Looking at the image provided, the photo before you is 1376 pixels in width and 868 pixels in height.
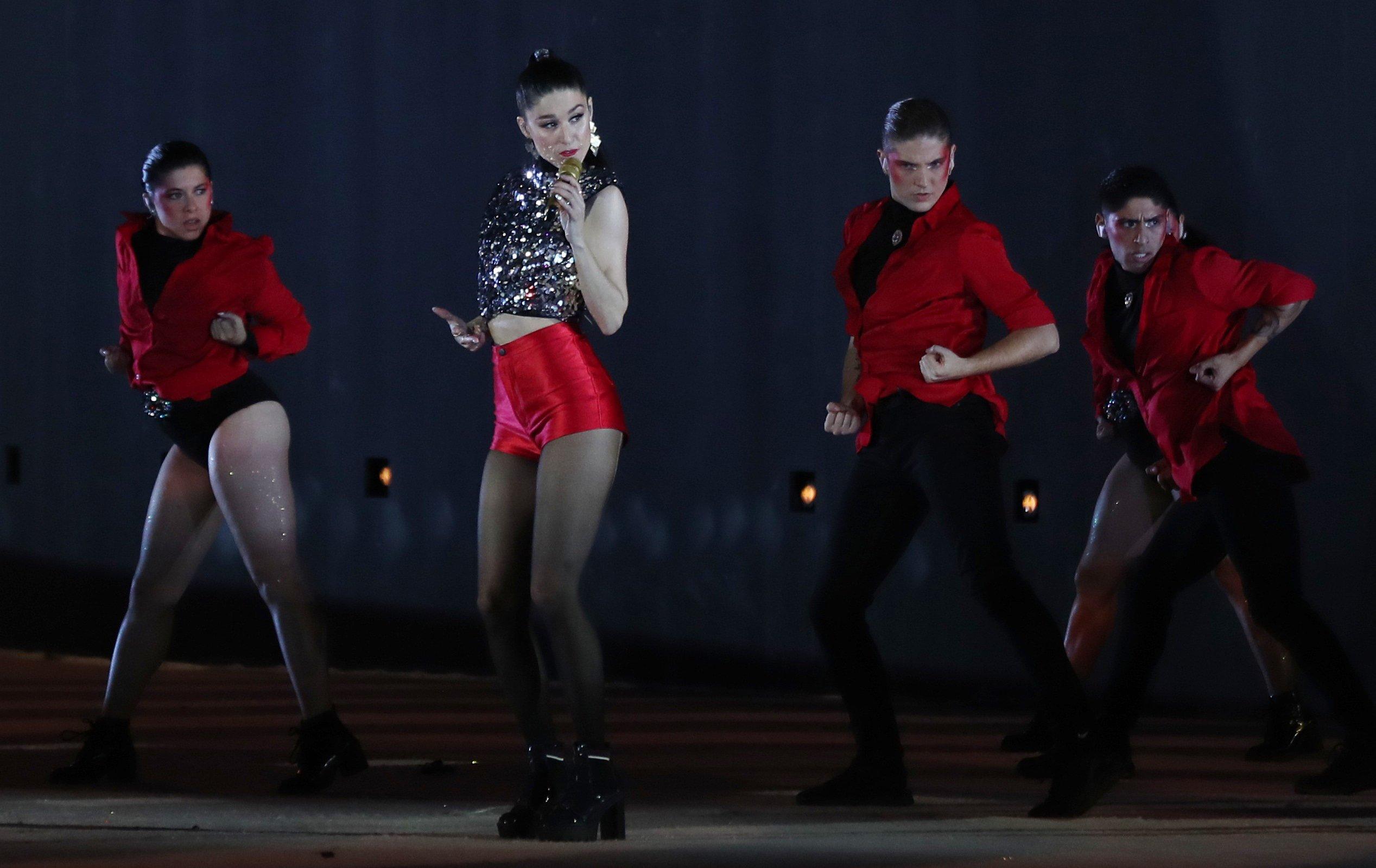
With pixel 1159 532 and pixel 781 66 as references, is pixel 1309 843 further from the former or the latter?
pixel 781 66

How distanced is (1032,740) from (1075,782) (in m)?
1.03

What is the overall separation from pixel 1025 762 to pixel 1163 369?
927 mm

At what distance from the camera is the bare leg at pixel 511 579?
10.6 ft

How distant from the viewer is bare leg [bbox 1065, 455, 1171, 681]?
4125mm

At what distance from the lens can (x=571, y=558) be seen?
3.12 m

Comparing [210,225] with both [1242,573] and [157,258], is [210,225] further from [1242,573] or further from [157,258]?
[1242,573]

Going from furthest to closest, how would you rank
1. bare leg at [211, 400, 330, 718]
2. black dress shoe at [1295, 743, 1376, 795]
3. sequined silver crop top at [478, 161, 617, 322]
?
bare leg at [211, 400, 330, 718] → black dress shoe at [1295, 743, 1376, 795] → sequined silver crop top at [478, 161, 617, 322]

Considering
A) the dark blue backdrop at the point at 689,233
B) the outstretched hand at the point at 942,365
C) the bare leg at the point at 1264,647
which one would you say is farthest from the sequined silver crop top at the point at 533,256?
the dark blue backdrop at the point at 689,233

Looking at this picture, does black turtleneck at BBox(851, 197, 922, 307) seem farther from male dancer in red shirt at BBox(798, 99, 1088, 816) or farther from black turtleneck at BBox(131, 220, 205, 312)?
black turtleneck at BBox(131, 220, 205, 312)

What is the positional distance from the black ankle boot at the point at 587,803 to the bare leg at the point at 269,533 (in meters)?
0.92

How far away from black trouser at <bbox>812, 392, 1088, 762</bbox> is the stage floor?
0.23m

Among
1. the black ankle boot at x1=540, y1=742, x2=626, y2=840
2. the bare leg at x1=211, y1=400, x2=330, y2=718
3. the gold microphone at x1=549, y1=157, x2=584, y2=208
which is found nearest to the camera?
the black ankle boot at x1=540, y1=742, x2=626, y2=840

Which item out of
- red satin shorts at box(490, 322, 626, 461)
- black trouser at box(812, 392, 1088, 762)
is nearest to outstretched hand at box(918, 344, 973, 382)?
black trouser at box(812, 392, 1088, 762)

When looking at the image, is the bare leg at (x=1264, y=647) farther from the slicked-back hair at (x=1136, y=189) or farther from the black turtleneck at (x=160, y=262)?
the black turtleneck at (x=160, y=262)
